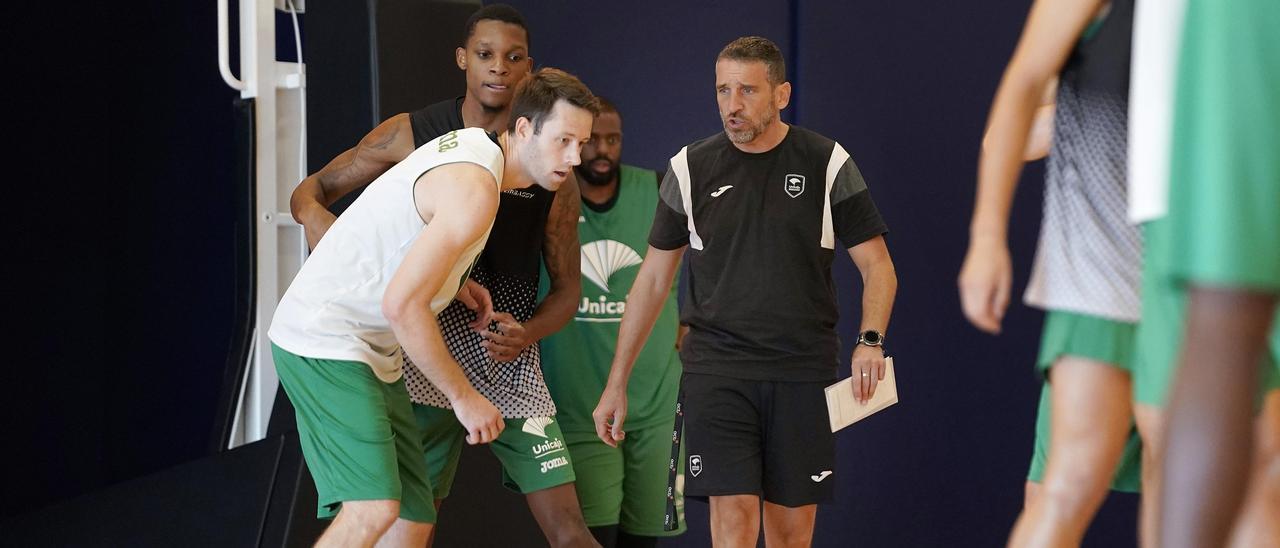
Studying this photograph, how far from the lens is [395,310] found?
2967mm

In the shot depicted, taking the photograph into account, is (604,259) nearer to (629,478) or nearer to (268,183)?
(629,478)

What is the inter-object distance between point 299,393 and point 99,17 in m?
2.59

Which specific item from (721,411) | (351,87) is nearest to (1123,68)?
(721,411)

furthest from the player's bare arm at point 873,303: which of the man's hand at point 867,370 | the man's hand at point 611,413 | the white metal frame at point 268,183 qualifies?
the white metal frame at point 268,183

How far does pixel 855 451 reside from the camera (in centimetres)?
505

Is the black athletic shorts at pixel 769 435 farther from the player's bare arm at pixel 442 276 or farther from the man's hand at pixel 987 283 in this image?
the man's hand at pixel 987 283

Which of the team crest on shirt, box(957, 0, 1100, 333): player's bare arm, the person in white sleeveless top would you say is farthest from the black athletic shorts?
box(957, 0, 1100, 333): player's bare arm

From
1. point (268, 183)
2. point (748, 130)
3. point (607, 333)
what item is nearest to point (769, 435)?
point (748, 130)

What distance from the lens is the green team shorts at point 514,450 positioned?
12.3 feet

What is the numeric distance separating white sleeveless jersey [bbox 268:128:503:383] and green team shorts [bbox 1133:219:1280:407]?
5.59 ft

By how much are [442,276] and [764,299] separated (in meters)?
1.04

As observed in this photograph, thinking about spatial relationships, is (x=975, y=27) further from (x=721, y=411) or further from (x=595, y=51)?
(x=721, y=411)

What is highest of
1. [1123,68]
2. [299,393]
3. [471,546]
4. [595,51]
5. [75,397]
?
[595,51]

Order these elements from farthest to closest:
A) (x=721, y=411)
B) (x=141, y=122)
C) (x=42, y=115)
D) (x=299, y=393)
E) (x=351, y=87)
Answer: (x=141, y=122) < (x=42, y=115) < (x=351, y=87) < (x=721, y=411) < (x=299, y=393)
